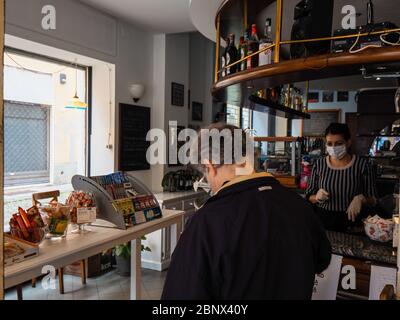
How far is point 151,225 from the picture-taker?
2359 mm

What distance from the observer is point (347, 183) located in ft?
9.16

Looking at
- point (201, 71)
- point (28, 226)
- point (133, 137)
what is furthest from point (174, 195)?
point (28, 226)

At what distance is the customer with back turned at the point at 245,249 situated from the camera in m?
1.10

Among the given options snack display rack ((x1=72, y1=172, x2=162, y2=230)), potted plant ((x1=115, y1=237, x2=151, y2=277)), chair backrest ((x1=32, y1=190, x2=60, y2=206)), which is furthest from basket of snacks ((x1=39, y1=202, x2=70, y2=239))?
potted plant ((x1=115, y1=237, x2=151, y2=277))

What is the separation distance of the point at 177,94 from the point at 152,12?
1.37 m

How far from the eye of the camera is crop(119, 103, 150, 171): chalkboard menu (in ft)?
14.9

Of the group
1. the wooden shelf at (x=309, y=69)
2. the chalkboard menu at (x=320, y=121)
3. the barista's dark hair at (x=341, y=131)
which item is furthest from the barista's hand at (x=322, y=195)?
the chalkboard menu at (x=320, y=121)

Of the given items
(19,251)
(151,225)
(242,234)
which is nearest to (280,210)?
(242,234)

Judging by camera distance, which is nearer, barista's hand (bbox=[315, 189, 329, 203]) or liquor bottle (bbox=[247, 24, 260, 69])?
liquor bottle (bbox=[247, 24, 260, 69])

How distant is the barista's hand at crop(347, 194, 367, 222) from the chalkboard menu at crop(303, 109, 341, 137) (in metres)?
5.16

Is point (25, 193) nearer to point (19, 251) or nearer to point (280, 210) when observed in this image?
point (19, 251)

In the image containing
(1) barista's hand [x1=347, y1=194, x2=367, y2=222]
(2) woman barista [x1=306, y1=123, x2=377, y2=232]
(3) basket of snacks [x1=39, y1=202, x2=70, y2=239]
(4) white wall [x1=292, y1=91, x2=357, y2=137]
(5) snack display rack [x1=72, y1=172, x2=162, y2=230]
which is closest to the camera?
(3) basket of snacks [x1=39, y1=202, x2=70, y2=239]

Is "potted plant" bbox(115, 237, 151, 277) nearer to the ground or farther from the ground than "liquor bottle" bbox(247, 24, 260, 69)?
nearer to the ground
